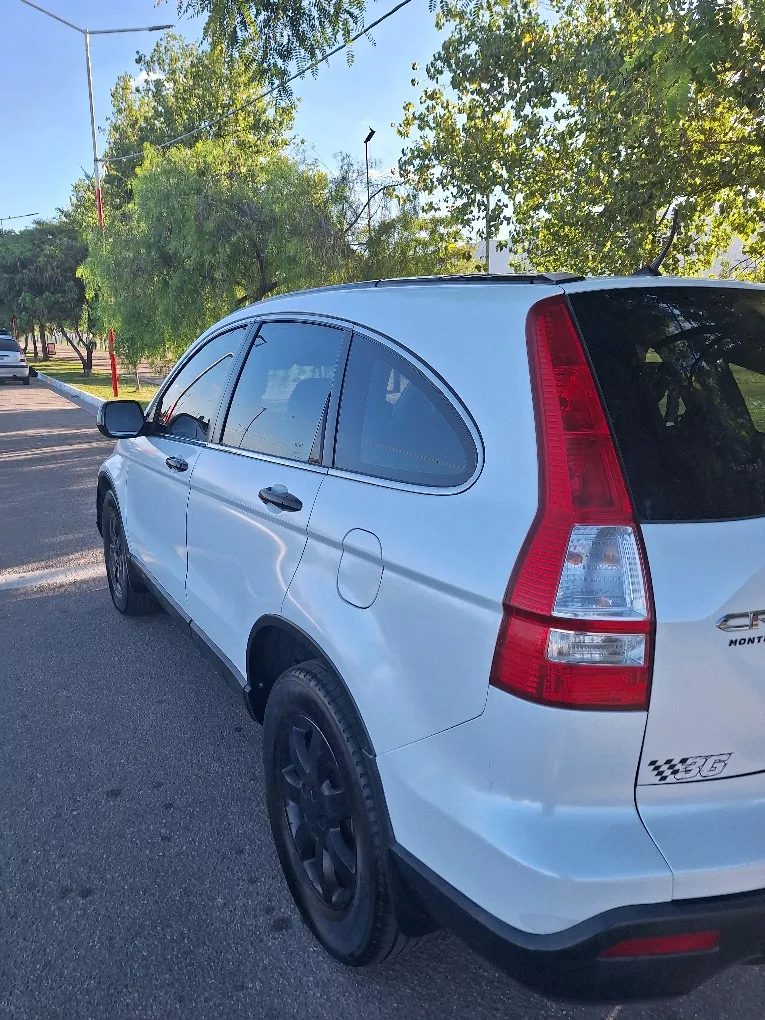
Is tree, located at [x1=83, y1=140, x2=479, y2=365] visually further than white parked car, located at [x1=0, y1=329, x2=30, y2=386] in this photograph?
No

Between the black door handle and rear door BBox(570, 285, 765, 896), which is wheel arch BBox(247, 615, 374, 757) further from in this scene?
rear door BBox(570, 285, 765, 896)

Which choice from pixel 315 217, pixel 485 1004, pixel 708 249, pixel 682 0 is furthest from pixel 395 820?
pixel 315 217

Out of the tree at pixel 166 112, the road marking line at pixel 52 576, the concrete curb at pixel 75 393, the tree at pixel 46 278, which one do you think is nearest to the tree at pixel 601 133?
the road marking line at pixel 52 576

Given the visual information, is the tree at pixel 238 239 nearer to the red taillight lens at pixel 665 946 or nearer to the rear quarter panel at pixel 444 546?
the rear quarter panel at pixel 444 546

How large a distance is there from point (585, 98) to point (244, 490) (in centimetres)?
957

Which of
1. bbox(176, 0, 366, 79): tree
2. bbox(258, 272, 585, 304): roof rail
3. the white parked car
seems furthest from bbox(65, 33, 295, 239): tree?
bbox(258, 272, 585, 304): roof rail

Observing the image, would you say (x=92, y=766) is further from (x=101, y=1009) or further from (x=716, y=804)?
(x=716, y=804)

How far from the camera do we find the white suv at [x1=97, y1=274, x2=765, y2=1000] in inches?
59.8

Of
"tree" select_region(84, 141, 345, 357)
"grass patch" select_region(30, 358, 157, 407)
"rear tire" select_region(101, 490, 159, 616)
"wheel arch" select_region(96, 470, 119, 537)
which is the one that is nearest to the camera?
"rear tire" select_region(101, 490, 159, 616)

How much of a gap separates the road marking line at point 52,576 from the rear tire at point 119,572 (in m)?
0.86

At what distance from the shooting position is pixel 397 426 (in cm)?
214

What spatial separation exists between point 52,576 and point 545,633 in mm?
5438

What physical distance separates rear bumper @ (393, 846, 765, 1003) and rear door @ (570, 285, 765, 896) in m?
0.05

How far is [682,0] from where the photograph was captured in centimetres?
522
